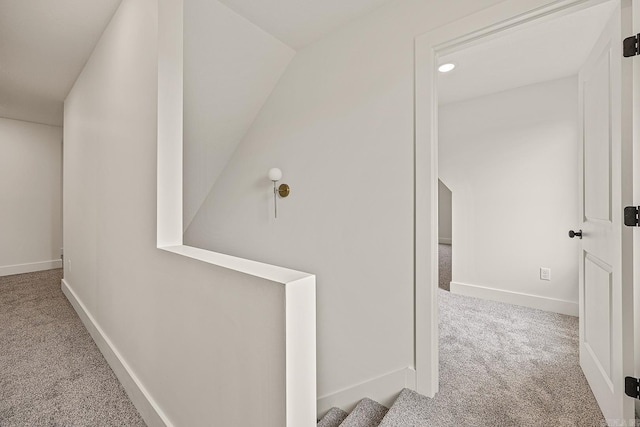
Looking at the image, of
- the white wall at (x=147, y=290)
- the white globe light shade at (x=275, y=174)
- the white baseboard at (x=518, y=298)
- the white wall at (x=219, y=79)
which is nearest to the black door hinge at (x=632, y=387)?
the white wall at (x=147, y=290)

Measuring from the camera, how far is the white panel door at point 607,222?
1.23 metres

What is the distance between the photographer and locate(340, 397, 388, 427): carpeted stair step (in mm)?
1602

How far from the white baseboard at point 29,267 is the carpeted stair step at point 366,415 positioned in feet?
17.3

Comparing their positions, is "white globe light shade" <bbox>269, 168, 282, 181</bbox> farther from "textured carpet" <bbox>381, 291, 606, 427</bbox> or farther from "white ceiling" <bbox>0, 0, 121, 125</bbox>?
"textured carpet" <bbox>381, 291, 606, 427</bbox>

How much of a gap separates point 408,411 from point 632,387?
36.2 inches

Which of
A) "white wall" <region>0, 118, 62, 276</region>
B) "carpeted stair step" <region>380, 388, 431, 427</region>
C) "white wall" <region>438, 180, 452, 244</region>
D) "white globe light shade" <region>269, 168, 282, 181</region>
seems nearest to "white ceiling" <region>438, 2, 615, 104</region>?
"white globe light shade" <region>269, 168, 282, 181</region>

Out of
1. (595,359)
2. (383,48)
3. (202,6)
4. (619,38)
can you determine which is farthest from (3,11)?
(595,359)

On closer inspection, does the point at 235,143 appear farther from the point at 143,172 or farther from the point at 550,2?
the point at 550,2

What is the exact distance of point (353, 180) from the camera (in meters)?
1.93

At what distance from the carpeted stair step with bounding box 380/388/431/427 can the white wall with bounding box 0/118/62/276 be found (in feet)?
18.0

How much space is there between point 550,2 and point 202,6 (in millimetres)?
1821

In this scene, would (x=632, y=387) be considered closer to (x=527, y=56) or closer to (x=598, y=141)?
(x=598, y=141)

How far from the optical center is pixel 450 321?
2729 millimetres

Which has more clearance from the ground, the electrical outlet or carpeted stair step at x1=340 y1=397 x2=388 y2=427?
the electrical outlet
